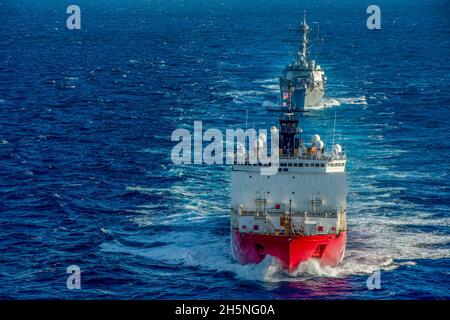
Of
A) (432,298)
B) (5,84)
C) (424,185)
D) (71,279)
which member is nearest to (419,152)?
(424,185)

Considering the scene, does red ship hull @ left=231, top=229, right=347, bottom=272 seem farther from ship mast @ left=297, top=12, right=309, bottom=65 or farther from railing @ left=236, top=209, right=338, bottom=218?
ship mast @ left=297, top=12, right=309, bottom=65

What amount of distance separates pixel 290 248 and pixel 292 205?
648 cm

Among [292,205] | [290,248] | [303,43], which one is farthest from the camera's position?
[303,43]

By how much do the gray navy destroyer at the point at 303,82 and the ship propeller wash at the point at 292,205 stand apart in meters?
70.3

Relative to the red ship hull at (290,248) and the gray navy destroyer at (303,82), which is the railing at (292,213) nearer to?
the red ship hull at (290,248)

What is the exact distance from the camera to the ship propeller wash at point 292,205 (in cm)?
7325

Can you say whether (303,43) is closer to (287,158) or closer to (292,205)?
(287,158)

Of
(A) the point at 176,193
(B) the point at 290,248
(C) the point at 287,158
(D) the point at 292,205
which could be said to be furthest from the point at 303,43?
(B) the point at 290,248

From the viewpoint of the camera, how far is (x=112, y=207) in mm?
92250

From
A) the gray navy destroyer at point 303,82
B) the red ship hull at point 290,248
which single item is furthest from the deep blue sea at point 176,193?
the gray navy destroyer at point 303,82

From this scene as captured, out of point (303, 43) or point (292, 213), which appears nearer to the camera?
point (292, 213)

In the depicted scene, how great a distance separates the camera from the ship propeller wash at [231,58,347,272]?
73250mm

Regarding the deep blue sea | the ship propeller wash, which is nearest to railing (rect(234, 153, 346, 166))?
the ship propeller wash

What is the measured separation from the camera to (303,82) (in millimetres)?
159375
